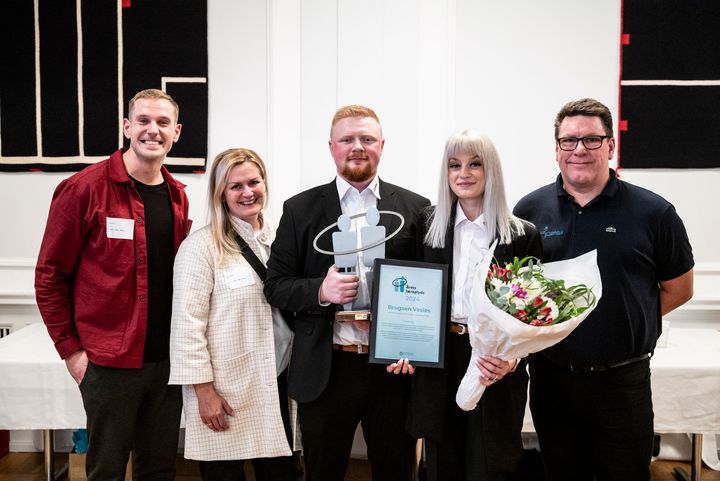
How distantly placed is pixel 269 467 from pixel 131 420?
553mm

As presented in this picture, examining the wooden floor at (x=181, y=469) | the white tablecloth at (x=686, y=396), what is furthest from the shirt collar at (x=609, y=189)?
the wooden floor at (x=181, y=469)

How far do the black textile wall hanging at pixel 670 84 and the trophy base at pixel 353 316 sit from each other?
7.29 ft

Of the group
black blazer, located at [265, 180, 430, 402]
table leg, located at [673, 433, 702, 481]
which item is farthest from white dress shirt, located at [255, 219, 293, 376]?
table leg, located at [673, 433, 702, 481]

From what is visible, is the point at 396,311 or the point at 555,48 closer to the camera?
the point at 396,311

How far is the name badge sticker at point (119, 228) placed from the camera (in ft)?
7.11

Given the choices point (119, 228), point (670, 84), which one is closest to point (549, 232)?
point (119, 228)

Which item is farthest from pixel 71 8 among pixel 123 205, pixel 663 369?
pixel 663 369

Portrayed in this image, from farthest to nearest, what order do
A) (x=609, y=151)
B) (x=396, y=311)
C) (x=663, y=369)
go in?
(x=663, y=369) < (x=609, y=151) < (x=396, y=311)

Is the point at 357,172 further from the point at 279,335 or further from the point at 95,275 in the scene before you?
the point at 95,275

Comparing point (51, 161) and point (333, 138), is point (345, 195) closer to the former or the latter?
point (333, 138)

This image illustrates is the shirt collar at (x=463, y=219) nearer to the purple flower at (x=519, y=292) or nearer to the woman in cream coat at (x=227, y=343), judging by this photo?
the purple flower at (x=519, y=292)

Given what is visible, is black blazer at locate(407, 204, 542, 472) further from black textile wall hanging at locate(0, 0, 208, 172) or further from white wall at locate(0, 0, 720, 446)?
black textile wall hanging at locate(0, 0, 208, 172)

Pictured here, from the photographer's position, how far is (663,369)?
2.73m

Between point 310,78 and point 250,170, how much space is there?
1.41 metres
